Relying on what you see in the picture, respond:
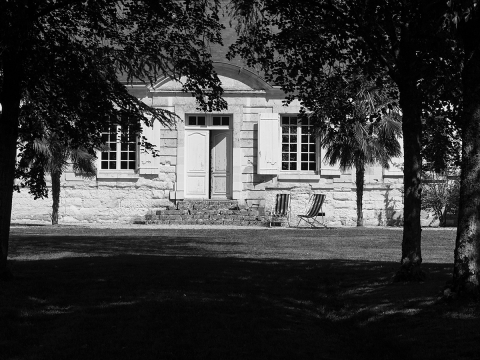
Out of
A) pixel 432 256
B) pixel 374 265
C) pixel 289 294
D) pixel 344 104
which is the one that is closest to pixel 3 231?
pixel 289 294

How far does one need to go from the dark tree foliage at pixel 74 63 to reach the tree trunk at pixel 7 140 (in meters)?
0.01

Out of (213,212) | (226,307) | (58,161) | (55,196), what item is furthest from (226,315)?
(213,212)

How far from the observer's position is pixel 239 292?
28.9 feet

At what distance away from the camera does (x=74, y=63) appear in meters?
9.55

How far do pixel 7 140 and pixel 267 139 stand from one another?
47.7 ft

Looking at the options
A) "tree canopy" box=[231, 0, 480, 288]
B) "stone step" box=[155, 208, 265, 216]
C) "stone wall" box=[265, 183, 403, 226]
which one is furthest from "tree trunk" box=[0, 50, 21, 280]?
"stone wall" box=[265, 183, 403, 226]

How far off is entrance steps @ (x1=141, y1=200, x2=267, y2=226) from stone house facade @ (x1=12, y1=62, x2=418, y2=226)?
1.47 ft

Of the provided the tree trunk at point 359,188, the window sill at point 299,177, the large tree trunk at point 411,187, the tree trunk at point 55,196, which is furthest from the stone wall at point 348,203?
the large tree trunk at point 411,187

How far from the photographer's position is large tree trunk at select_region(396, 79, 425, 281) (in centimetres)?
920

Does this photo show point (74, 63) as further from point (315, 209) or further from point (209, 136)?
point (209, 136)

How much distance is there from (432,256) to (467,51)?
6566 millimetres

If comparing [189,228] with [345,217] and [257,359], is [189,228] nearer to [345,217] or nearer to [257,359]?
[345,217]

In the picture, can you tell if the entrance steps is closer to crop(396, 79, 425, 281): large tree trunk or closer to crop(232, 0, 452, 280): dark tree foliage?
crop(232, 0, 452, 280): dark tree foliage

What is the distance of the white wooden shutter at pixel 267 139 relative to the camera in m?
23.5
